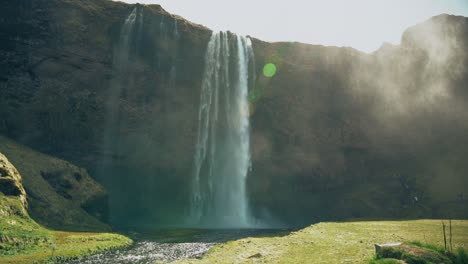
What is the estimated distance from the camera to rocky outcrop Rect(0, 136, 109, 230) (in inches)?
2213

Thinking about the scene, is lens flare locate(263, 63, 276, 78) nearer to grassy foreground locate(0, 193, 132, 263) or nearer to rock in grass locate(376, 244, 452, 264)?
grassy foreground locate(0, 193, 132, 263)

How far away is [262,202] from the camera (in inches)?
3802

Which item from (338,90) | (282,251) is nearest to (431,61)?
(338,90)

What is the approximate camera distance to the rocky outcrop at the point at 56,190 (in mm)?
56219

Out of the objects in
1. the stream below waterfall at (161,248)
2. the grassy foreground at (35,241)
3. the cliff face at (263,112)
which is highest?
the cliff face at (263,112)

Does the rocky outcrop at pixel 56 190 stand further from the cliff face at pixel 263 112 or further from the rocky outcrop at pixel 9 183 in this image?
the cliff face at pixel 263 112

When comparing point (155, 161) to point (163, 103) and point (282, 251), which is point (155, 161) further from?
point (282, 251)

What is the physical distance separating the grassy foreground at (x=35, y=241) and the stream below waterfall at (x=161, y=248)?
243 cm

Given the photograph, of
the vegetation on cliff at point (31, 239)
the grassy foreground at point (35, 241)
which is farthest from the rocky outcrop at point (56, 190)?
the grassy foreground at point (35, 241)

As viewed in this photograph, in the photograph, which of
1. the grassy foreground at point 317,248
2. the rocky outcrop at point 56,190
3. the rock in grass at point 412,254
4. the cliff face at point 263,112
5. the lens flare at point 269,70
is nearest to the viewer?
the rock in grass at point 412,254

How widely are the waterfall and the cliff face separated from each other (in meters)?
2.64

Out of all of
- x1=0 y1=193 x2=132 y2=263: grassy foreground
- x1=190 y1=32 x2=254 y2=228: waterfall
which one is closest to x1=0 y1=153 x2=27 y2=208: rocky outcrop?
x1=0 y1=193 x2=132 y2=263: grassy foreground

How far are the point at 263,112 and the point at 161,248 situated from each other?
57191mm

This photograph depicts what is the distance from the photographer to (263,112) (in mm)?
97188
